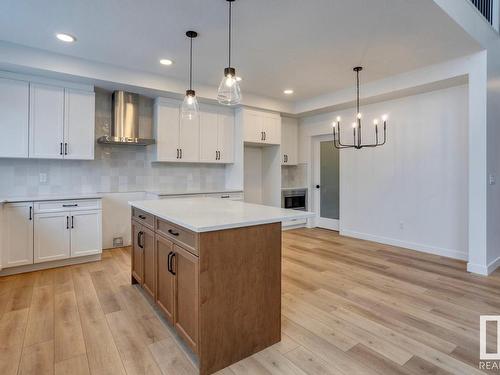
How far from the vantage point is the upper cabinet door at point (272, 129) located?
216 inches

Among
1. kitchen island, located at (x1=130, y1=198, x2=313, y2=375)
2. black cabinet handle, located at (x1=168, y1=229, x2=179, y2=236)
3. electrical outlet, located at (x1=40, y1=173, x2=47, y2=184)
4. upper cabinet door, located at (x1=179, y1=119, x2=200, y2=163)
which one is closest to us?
kitchen island, located at (x1=130, y1=198, x2=313, y2=375)

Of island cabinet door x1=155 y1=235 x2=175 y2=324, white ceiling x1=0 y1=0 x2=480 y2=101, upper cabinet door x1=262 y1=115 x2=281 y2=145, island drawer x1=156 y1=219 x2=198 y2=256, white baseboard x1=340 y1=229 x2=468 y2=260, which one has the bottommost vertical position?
white baseboard x1=340 y1=229 x2=468 y2=260

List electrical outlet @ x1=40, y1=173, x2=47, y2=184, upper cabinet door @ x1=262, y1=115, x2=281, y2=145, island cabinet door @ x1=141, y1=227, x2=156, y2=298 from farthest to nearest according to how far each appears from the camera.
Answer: upper cabinet door @ x1=262, y1=115, x2=281, y2=145, electrical outlet @ x1=40, y1=173, x2=47, y2=184, island cabinet door @ x1=141, y1=227, x2=156, y2=298

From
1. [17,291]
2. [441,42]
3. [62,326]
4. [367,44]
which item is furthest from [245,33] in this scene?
[17,291]

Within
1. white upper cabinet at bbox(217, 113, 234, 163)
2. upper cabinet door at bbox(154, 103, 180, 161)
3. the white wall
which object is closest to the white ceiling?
upper cabinet door at bbox(154, 103, 180, 161)

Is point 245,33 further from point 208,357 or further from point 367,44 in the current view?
point 208,357

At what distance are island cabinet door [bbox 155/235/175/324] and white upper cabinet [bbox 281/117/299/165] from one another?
418 cm

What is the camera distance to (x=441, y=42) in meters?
3.10

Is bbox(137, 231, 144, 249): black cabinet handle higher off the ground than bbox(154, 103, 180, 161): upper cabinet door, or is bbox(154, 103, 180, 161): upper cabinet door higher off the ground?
bbox(154, 103, 180, 161): upper cabinet door

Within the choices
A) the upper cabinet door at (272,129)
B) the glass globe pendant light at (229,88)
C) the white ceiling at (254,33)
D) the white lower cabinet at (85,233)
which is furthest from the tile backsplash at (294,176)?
the glass globe pendant light at (229,88)

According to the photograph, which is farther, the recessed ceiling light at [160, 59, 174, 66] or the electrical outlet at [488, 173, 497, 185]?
the recessed ceiling light at [160, 59, 174, 66]

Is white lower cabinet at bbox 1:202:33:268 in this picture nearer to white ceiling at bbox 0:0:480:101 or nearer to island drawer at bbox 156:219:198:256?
white ceiling at bbox 0:0:480:101

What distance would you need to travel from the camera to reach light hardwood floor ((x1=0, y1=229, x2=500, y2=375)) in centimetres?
177

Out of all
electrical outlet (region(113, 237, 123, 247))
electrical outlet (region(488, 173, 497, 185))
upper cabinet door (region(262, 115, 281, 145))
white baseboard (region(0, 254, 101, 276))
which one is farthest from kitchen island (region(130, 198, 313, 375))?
upper cabinet door (region(262, 115, 281, 145))
